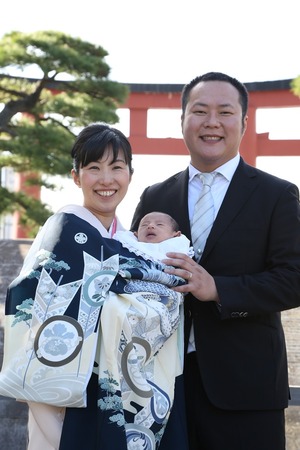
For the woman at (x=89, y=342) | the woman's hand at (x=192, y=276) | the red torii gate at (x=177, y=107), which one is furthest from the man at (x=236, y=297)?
the red torii gate at (x=177, y=107)

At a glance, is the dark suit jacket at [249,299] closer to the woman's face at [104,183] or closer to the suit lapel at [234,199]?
the suit lapel at [234,199]

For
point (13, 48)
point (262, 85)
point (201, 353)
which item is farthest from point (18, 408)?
point (262, 85)

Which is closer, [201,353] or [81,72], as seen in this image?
[201,353]

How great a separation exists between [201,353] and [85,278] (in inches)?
20.1

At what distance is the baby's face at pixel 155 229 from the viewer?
2334mm

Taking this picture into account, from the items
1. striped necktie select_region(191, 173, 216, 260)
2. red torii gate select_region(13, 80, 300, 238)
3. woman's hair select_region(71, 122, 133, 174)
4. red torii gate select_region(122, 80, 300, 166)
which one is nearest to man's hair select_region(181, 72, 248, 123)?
striped necktie select_region(191, 173, 216, 260)

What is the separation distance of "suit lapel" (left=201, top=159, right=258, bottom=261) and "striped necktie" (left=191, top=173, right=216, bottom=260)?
0.05m

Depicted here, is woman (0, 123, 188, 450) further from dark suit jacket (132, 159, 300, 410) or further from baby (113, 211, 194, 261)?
dark suit jacket (132, 159, 300, 410)

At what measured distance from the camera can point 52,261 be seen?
6.69ft

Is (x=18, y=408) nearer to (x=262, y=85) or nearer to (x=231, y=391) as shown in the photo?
(x=231, y=391)

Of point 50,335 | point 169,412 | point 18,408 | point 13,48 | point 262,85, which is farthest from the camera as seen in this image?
point 262,85

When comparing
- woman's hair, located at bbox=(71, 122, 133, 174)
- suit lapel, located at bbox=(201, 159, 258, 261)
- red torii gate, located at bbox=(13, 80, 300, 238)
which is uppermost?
red torii gate, located at bbox=(13, 80, 300, 238)

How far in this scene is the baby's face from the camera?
233 cm

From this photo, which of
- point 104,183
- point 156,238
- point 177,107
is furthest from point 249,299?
point 177,107
